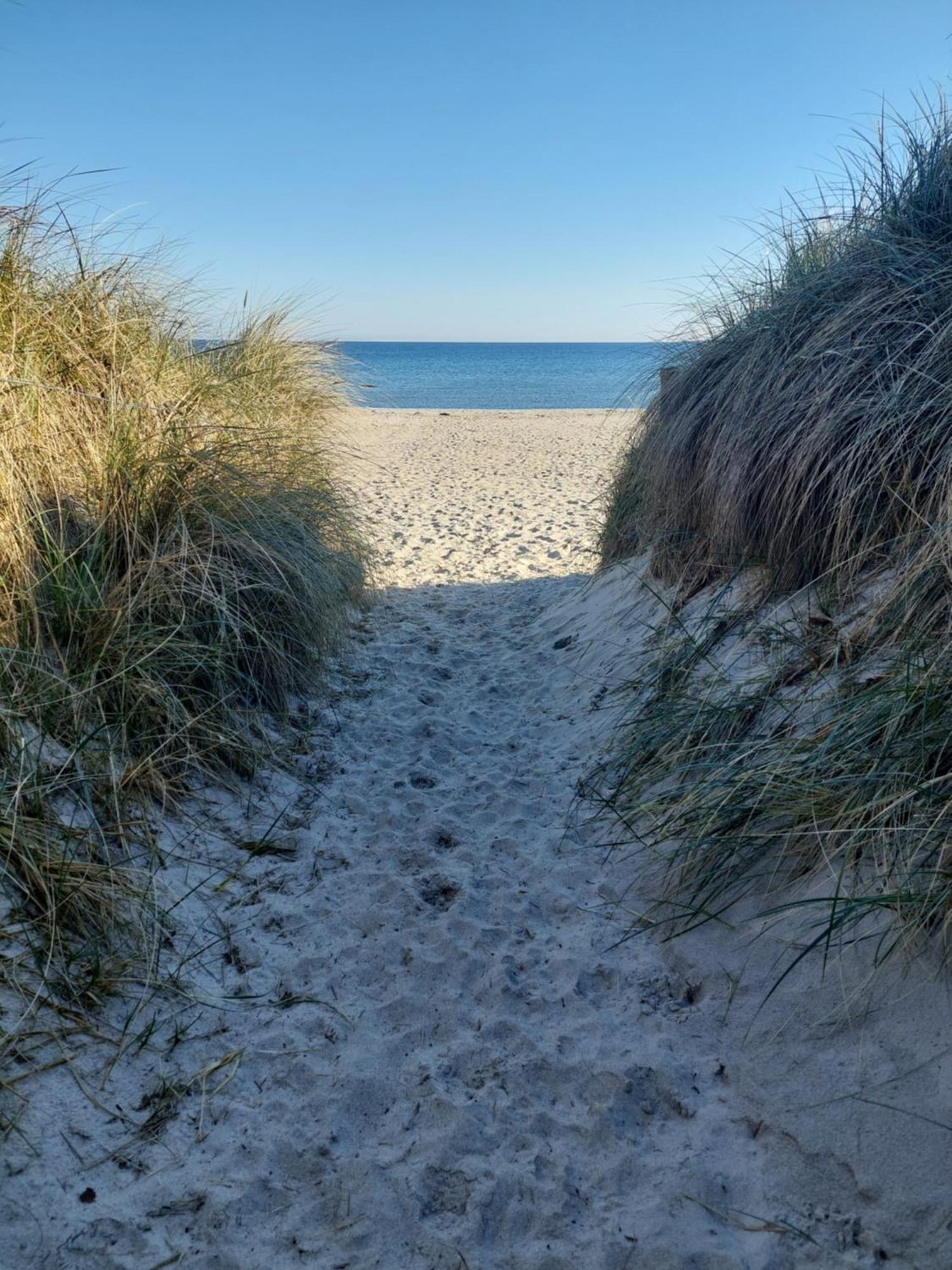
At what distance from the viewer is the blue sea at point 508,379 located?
221 inches

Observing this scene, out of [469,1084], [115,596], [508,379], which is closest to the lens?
[469,1084]

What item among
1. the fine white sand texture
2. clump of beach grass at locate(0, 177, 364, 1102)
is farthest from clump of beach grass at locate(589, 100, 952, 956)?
clump of beach grass at locate(0, 177, 364, 1102)

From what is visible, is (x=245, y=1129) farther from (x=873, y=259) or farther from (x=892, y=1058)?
(x=873, y=259)

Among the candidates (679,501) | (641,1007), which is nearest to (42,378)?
(679,501)

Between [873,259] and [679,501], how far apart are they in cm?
136

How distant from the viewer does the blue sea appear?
5625 millimetres

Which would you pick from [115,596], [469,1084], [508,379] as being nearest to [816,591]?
[469,1084]

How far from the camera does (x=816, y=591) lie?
3199 mm

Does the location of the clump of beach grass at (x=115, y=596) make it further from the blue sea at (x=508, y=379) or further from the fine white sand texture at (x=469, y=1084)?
the blue sea at (x=508, y=379)

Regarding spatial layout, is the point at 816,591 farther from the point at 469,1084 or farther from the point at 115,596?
the point at 115,596

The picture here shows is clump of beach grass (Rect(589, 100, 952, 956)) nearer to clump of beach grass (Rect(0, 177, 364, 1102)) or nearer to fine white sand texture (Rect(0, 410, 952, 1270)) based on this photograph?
fine white sand texture (Rect(0, 410, 952, 1270))

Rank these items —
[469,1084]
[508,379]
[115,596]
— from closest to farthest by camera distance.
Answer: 1. [469,1084]
2. [115,596]
3. [508,379]

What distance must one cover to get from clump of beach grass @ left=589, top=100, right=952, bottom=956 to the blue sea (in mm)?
741

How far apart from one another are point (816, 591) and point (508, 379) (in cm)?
4409
